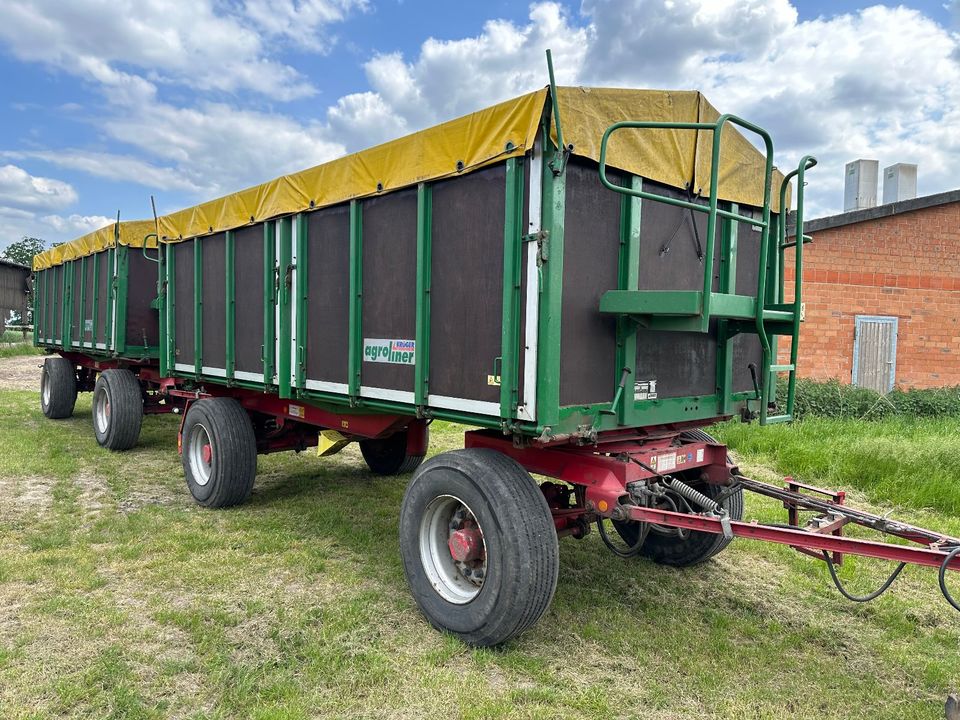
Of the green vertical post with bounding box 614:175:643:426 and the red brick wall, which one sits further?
the red brick wall

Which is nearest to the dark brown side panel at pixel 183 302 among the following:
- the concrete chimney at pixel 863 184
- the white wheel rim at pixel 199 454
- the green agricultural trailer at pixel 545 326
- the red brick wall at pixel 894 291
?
the white wheel rim at pixel 199 454

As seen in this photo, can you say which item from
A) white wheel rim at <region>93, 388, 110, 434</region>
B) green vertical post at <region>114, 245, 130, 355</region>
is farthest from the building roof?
white wheel rim at <region>93, 388, 110, 434</region>

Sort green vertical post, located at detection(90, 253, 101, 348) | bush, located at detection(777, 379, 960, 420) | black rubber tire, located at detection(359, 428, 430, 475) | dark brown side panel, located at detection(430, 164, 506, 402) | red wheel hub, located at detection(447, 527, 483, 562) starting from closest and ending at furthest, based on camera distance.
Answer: dark brown side panel, located at detection(430, 164, 506, 402), red wheel hub, located at detection(447, 527, 483, 562), black rubber tire, located at detection(359, 428, 430, 475), green vertical post, located at detection(90, 253, 101, 348), bush, located at detection(777, 379, 960, 420)

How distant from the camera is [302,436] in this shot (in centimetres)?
641

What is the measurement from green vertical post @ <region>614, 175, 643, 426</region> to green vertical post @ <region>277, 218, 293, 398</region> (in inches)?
107

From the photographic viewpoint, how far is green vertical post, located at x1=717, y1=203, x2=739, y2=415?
412 cm

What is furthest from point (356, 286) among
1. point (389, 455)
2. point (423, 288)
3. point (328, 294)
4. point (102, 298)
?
point (102, 298)

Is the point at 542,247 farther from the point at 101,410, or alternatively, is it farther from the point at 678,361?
the point at 101,410

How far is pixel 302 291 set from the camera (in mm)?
5023

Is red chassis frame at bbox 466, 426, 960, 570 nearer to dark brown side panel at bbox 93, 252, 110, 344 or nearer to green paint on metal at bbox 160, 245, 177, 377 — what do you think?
green paint on metal at bbox 160, 245, 177, 377

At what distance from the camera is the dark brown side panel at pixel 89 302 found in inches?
378

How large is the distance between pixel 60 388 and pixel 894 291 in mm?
13842

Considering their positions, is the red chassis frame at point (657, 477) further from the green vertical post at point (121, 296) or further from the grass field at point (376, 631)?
the green vertical post at point (121, 296)

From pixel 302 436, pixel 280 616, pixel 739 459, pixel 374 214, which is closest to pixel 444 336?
pixel 374 214
